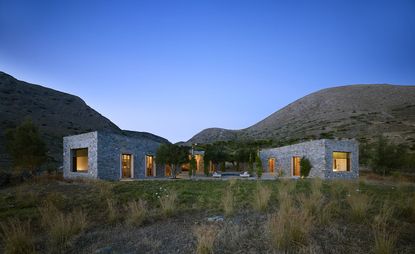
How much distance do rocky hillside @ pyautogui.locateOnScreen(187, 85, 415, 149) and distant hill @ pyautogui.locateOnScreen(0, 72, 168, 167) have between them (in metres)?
35.3

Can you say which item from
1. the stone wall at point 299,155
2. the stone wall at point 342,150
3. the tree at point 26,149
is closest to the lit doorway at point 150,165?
the tree at point 26,149

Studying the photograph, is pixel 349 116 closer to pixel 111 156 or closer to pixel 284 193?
pixel 111 156

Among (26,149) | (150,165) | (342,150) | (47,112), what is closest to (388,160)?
(342,150)

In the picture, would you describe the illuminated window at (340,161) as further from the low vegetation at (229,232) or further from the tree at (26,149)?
the tree at (26,149)

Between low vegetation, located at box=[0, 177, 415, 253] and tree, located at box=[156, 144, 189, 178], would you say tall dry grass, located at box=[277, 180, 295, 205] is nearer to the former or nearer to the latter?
low vegetation, located at box=[0, 177, 415, 253]

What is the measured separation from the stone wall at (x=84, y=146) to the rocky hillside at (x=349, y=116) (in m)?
35.3

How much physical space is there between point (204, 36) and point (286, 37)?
23.6ft

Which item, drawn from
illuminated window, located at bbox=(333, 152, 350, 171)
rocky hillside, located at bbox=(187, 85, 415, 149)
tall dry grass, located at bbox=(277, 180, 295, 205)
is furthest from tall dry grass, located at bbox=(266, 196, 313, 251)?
rocky hillside, located at bbox=(187, 85, 415, 149)

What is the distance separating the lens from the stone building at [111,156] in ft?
53.9

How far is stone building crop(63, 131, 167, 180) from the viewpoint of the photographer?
1644cm

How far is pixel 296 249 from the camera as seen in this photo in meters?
3.03

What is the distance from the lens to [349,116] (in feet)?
164

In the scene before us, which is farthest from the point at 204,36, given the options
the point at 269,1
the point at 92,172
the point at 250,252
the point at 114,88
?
the point at 250,252

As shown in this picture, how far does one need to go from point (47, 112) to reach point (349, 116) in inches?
2223
